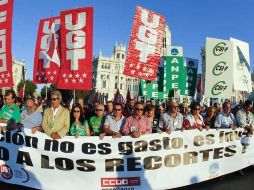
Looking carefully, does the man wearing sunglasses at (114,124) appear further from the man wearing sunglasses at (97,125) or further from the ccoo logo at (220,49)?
the ccoo logo at (220,49)

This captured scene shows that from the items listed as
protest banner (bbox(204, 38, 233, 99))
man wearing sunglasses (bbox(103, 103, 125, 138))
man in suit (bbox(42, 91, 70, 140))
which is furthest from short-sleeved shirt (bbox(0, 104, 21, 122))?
protest banner (bbox(204, 38, 233, 99))

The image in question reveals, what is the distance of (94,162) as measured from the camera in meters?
7.02

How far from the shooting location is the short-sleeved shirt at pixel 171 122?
799 centimetres

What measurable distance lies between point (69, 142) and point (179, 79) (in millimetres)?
8285

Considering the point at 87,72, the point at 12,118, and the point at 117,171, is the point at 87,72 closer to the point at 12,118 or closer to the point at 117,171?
the point at 12,118

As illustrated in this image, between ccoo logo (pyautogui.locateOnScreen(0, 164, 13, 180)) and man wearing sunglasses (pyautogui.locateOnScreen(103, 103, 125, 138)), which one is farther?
man wearing sunglasses (pyautogui.locateOnScreen(103, 103, 125, 138))

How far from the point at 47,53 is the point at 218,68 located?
16.3ft

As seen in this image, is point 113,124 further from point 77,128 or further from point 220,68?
point 220,68

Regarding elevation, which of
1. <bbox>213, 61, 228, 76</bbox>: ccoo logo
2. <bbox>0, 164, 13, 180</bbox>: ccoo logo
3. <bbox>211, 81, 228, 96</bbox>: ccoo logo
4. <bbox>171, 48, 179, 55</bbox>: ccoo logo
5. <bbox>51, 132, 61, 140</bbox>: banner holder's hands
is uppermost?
<bbox>171, 48, 179, 55</bbox>: ccoo logo

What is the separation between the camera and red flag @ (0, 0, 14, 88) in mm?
8617

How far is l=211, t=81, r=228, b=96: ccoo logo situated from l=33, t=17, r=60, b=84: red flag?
15.0 ft

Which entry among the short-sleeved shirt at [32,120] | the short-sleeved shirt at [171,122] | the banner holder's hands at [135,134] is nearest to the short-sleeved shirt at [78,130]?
A: the short-sleeved shirt at [32,120]

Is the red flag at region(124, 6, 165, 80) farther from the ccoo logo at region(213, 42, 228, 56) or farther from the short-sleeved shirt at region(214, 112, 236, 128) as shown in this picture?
the short-sleeved shirt at region(214, 112, 236, 128)

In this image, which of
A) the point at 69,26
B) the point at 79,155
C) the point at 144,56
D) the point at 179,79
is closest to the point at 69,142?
the point at 79,155
